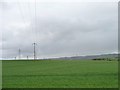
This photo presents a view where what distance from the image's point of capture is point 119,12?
20.1 meters

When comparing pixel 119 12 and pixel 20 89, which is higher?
pixel 119 12

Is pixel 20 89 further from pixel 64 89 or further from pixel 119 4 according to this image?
pixel 119 4

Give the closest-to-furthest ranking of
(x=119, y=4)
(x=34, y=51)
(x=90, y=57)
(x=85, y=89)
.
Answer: (x=85, y=89)
(x=119, y=4)
(x=34, y=51)
(x=90, y=57)

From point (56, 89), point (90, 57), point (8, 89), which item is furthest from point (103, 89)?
point (90, 57)

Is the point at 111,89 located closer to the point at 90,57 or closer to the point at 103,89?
the point at 103,89

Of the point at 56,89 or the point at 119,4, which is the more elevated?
the point at 119,4

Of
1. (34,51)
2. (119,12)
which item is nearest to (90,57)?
(34,51)

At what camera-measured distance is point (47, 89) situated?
17109mm

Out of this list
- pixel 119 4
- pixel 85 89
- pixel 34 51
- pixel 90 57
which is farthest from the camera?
pixel 90 57

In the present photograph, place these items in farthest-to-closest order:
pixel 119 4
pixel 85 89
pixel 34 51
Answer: pixel 34 51
pixel 119 4
pixel 85 89

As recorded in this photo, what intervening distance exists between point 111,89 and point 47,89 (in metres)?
3.58

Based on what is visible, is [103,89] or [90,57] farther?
[90,57]

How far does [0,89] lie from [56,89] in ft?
10.2

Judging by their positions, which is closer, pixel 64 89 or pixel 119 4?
pixel 64 89
